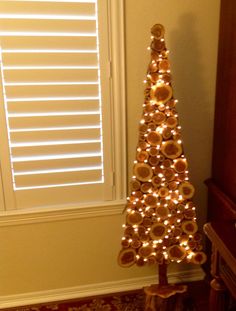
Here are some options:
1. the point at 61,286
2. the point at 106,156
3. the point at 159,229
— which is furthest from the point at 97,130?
the point at 61,286

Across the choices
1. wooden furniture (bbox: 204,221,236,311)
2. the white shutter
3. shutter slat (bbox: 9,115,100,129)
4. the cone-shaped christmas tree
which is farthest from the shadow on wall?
wooden furniture (bbox: 204,221,236,311)

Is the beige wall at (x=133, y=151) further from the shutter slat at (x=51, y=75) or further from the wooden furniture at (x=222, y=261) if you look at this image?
the wooden furniture at (x=222, y=261)

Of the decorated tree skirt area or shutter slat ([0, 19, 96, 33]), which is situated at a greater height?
shutter slat ([0, 19, 96, 33])

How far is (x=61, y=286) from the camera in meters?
2.14

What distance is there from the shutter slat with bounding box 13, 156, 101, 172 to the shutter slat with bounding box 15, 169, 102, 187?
4 centimetres

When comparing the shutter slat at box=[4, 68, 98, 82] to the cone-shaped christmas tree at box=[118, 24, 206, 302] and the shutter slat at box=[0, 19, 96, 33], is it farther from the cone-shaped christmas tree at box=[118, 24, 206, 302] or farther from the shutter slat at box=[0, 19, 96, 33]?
the cone-shaped christmas tree at box=[118, 24, 206, 302]

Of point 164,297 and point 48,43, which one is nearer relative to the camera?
point 48,43

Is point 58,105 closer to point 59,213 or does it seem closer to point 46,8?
point 46,8

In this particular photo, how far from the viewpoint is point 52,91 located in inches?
71.5

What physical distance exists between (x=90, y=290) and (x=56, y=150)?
3.28 ft

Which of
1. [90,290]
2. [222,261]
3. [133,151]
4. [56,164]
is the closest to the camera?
[222,261]

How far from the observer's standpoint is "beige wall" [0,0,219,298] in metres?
1.86

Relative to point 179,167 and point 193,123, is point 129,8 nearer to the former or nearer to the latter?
point 193,123

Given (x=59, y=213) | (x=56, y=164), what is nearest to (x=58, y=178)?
(x=56, y=164)
